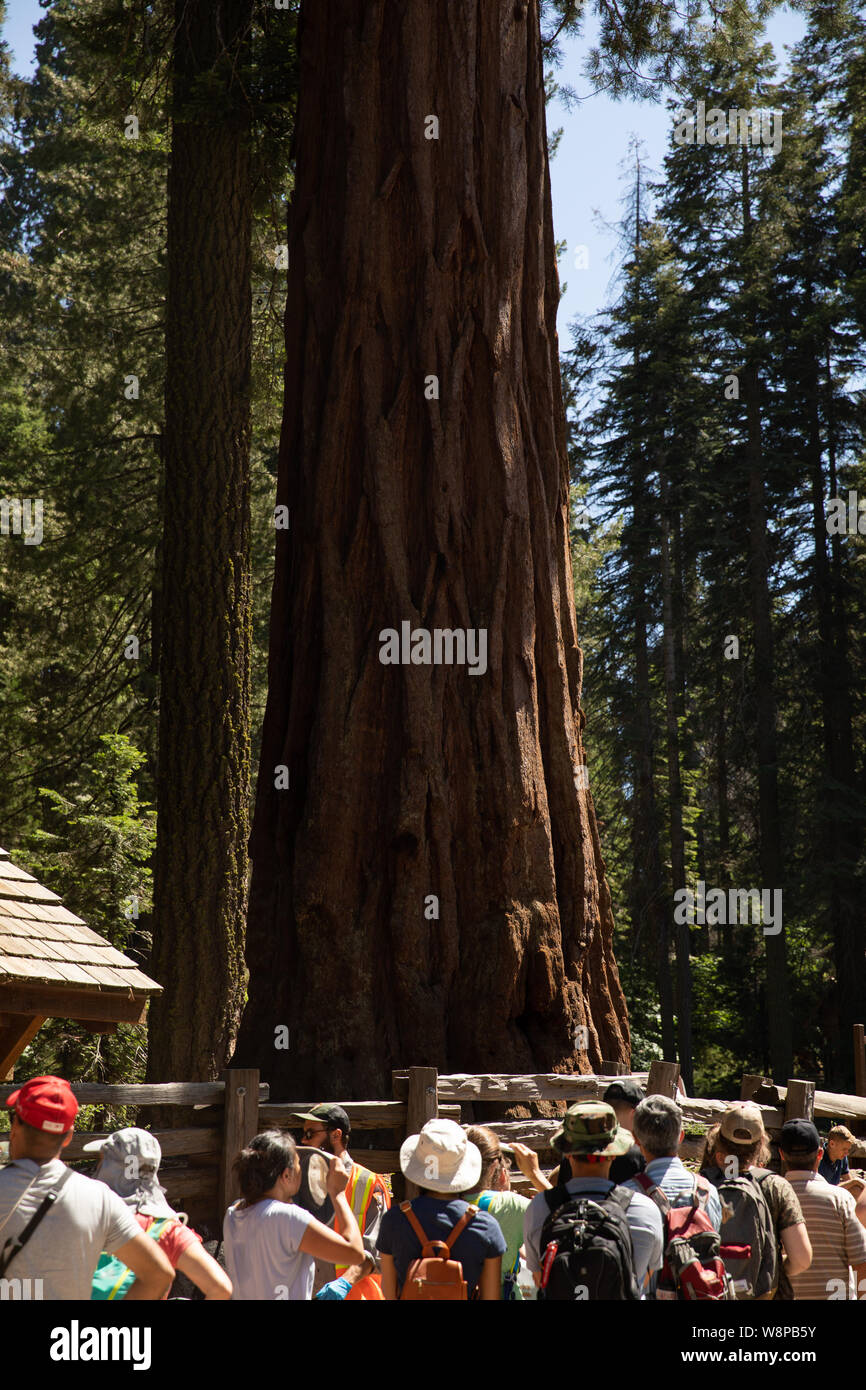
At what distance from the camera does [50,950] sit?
638 centimetres

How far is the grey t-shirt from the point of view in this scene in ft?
11.1

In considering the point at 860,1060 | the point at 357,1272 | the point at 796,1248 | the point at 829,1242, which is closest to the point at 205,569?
the point at 357,1272

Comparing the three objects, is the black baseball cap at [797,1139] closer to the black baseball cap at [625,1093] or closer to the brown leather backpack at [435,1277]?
the black baseball cap at [625,1093]

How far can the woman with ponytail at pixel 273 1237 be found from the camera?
13.4 feet

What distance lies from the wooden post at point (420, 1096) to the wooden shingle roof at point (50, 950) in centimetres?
138

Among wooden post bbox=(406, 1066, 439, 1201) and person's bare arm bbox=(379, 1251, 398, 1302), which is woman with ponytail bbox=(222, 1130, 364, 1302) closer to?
person's bare arm bbox=(379, 1251, 398, 1302)

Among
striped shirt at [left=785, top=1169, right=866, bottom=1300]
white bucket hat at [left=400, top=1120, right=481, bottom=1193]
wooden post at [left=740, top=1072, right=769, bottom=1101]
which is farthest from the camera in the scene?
wooden post at [left=740, top=1072, right=769, bottom=1101]

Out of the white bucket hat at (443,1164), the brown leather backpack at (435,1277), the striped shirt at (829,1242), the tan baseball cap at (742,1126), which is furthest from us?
the striped shirt at (829,1242)

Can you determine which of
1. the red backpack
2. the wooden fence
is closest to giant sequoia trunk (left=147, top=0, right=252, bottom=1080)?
the wooden fence

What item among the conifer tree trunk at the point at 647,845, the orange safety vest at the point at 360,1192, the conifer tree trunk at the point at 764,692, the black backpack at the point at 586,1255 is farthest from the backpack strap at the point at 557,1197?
the conifer tree trunk at the point at 647,845

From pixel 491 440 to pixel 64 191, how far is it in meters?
22.7

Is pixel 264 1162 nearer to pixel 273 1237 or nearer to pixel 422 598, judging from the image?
pixel 273 1237

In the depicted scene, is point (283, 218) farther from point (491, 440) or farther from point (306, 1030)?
point (306, 1030)

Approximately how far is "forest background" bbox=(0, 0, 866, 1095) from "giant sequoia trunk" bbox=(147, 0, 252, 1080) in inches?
241
